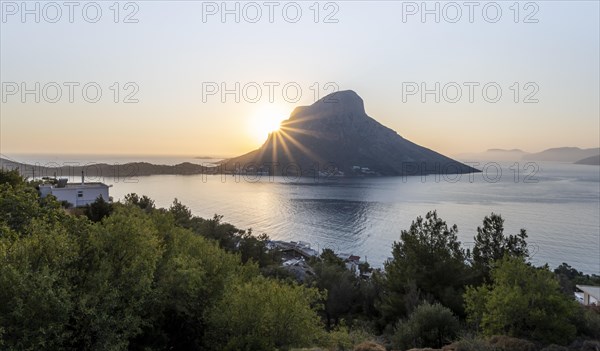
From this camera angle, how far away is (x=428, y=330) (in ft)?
44.6

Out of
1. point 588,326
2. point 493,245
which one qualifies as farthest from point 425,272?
point 588,326

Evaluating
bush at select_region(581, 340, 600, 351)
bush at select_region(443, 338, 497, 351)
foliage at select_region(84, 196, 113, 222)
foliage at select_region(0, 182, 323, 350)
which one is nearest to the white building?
foliage at select_region(84, 196, 113, 222)

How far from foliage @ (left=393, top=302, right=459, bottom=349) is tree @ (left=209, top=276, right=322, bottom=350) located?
141 inches

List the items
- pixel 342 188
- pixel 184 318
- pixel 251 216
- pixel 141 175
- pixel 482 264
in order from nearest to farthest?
1. pixel 184 318
2. pixel 482 264
3. pixel 251 216
4. pixel 342 188
5. pixel 141 175

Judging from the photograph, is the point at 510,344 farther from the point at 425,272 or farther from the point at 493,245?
the point at 493,245

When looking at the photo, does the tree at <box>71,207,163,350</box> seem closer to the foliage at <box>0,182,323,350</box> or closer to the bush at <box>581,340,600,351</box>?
the foliage at <box>0,182,323,350</box>

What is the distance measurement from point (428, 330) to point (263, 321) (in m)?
6.13

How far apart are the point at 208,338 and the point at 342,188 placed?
128097 millimetres

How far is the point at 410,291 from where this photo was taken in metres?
19.1

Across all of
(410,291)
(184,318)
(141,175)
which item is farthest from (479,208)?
(141,175)

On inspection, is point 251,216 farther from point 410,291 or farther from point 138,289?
point 138,289

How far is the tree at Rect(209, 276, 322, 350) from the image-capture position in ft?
33.9

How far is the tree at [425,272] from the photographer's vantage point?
760 inches

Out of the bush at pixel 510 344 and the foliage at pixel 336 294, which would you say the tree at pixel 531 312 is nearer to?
the bush at pixel 510 344
